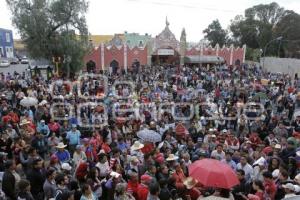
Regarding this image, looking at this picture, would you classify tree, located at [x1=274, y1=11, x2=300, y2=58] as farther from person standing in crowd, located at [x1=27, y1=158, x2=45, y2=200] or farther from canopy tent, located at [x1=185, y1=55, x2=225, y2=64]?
person standing in crowd, located at [x1=27, y1=158, x2=45, y2=200]

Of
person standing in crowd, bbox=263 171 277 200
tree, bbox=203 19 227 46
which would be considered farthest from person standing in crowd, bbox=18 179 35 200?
tree, bbox=203 19 227 46

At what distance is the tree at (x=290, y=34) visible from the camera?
57844mm

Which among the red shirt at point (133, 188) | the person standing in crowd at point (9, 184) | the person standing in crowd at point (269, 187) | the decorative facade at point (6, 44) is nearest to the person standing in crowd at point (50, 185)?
the person standing in crowd at point (9, 184)

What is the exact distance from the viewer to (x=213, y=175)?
5.62 metres

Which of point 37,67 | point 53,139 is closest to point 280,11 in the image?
point 37,67

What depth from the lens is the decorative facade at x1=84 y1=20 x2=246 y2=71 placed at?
1586 inches

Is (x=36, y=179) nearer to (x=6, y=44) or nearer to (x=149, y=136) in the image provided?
(x=149, y=136)

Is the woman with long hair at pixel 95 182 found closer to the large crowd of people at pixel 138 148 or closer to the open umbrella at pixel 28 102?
the large crowd of people at pixel 138 148

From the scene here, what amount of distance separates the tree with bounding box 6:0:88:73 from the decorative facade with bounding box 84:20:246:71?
7477 millimetres

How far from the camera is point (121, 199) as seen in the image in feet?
18.5

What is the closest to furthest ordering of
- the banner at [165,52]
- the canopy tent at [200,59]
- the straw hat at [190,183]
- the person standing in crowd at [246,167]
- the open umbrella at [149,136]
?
the straw hat at [190,183] < the person standing in crowd at [246,167] < the open umbrella at [149,136] < the banner at [165,52] < the canopy tent at [200,59]

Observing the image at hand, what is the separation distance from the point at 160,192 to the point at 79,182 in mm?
1883

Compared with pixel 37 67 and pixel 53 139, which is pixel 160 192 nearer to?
pixel 53 139

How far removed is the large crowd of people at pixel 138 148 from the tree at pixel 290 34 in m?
43.2
